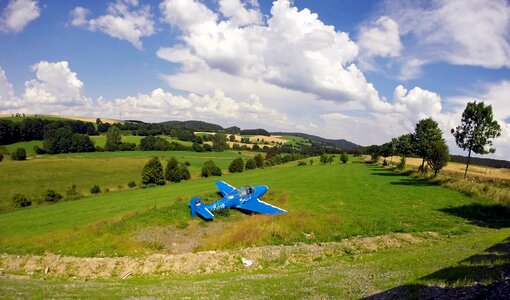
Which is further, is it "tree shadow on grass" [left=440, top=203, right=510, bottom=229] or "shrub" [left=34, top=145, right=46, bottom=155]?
"shrub" [left=34, top=145, right=46, bottom=155]

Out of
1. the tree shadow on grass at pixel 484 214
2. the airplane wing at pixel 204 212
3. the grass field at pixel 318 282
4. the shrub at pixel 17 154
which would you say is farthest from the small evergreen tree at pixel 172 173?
the grass field at pixel 318 282

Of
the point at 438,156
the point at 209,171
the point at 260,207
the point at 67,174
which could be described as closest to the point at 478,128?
the point at 438,156

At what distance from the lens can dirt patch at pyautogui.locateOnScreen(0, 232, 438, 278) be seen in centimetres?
1945

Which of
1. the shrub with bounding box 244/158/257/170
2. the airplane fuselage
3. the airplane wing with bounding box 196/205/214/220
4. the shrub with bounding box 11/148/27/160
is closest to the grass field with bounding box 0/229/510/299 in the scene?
the airplane wing with bounding box 196/205/214/220

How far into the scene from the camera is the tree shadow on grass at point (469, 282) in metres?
7.93

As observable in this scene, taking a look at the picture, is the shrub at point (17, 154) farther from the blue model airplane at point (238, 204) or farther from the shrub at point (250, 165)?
the blue model airplane at point (238, 204)

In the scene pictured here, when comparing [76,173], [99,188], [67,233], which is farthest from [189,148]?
[67,233]

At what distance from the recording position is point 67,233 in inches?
995

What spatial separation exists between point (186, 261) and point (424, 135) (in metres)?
62.1

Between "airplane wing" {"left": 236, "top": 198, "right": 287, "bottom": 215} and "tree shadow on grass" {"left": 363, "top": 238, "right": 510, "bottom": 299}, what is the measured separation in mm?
18358

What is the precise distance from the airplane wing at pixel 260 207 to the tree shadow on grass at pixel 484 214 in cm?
1663

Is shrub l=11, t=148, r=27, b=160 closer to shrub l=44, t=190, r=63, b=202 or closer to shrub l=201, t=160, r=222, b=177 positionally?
shrub l=44, t=190, r=63, b=202

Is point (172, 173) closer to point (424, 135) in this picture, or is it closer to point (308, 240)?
point (308, 240)

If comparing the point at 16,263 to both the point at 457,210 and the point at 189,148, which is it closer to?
the point at 457,210
